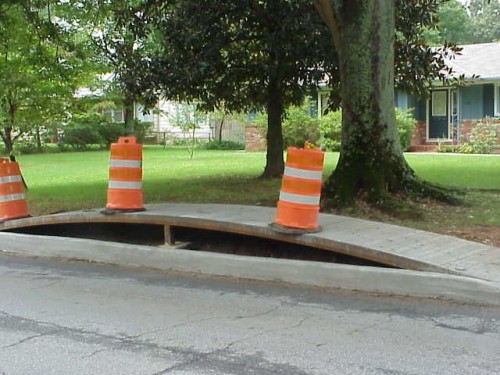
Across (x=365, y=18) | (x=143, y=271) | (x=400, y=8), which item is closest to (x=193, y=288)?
(x=143, y=271)

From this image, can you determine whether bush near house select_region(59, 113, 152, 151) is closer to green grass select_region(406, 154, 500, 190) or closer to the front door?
the front door

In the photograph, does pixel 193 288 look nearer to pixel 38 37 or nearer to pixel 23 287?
pixel 23 287

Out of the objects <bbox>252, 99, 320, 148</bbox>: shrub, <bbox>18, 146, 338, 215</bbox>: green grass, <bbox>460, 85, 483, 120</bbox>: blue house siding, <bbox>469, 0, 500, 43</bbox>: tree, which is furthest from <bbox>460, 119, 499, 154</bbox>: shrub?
<bbox>469, 0, 500, 43</bbox>: tree

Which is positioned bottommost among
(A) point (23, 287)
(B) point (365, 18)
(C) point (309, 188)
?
(A) point (23, 287)

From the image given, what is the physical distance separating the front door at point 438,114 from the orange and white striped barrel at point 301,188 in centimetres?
2273

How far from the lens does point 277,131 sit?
1509cm

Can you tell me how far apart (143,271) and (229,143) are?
28.3 m

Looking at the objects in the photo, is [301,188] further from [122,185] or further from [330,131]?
[330,131]

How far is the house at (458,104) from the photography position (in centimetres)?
2725

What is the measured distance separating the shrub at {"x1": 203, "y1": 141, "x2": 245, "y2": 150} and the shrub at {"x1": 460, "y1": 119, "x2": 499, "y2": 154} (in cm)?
1362

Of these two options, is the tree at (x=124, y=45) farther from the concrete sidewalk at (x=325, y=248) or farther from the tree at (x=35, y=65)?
the concrete sidewalk at (x=325, y=248)

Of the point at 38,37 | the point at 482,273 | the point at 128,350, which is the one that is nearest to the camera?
the point at 128,350

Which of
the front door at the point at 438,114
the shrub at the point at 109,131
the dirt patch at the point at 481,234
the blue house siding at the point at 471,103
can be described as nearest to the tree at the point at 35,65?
the dirt patch at the point at 481,234

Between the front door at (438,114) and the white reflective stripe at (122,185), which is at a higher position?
the front door at (438,114)
